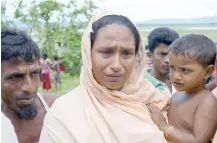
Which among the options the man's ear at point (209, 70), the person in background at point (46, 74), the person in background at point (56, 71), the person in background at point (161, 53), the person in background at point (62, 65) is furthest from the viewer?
the person in background at point (62, 65)

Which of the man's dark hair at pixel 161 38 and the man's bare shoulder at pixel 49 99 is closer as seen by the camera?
the man's bare shoulder at pixel 49 99

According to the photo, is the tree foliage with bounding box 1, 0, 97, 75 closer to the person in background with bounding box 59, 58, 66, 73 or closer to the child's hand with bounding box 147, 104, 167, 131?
the person in background with bounding box 59, 58, 66, 73

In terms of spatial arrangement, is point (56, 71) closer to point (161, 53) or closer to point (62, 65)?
point (62, 65)

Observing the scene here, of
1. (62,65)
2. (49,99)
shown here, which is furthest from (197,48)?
(62,65)

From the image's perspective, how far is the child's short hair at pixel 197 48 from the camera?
2.67m

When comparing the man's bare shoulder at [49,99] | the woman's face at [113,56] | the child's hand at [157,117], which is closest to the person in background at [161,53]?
the man's bare shoulder at [49,99]

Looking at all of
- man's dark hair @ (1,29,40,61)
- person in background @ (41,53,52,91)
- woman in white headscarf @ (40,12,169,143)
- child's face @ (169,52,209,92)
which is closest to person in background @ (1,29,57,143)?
man's dark hair @ (1,29,40,61)

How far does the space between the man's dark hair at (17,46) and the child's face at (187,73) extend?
88 cm

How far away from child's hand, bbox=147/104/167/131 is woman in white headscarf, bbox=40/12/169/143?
0.08ft

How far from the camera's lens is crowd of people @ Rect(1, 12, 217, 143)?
248 centimetres

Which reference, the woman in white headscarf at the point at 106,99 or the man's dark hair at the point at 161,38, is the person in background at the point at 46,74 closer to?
the man's dark hair at the point at 161,38

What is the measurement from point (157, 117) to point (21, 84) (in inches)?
32.6

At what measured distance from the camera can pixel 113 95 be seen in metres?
2.59

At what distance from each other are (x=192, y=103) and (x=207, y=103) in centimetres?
11
